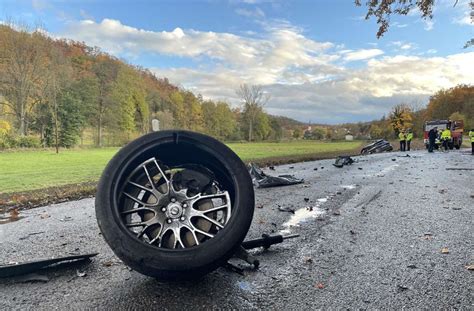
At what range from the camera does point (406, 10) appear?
12.7m

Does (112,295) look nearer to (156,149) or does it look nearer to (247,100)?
(156,149)

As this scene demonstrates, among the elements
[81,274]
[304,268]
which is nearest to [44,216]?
[81,274]

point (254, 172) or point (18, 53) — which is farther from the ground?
point (18, 53)

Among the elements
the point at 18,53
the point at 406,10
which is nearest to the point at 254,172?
the point at 406,10

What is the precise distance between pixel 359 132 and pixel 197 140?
87750 millimetres

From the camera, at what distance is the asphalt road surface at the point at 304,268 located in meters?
2.50

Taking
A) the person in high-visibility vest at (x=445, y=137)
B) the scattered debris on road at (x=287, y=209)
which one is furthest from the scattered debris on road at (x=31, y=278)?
the person in high-visibility vest at (x=445, y=137)

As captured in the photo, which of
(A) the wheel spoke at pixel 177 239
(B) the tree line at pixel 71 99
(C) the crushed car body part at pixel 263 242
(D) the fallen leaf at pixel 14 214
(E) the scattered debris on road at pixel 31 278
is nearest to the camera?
(A) the wheel spoke at pixel 177 239

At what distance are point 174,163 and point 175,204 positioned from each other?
0.42 meters

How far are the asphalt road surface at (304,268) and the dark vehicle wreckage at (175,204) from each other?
27cm

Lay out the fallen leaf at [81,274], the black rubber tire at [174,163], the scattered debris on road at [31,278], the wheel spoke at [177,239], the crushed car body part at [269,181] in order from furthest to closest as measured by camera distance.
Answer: the crushed car body part at [269,181] → the fallen leaf at [81,274] → the scattered debris on road at [31,278] → the wheel spoke at [177,239] → the black rubber tire at [174,163]

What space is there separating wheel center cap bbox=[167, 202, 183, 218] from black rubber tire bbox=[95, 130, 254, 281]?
1.10 feet

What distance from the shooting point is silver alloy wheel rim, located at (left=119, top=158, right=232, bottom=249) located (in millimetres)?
2754

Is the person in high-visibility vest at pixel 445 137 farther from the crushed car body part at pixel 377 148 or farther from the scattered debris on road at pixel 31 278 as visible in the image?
the scattered debris on road at pixel 31 278
